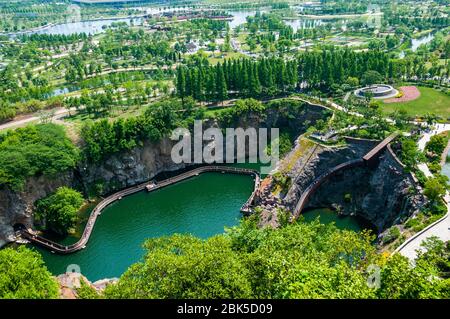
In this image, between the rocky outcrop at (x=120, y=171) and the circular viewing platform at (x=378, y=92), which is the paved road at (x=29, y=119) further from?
the circular viewing platform at (x=378, y=92)

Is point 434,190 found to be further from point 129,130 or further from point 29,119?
point 29,119

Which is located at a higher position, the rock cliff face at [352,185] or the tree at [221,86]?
the tree at [221,86]

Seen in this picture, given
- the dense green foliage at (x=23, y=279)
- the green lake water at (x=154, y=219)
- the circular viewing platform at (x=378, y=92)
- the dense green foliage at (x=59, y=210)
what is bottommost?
the green lake water at (x=154, y=219)

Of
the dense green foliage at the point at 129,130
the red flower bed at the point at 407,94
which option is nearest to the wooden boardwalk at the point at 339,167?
the red flower bed at the point at 407,94

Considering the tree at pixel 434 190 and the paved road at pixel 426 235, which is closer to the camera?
the paved road at pixel 426 235

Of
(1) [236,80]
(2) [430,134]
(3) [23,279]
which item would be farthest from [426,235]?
(1) [236,80]

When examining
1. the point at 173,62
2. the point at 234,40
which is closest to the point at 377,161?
the point at 173,62

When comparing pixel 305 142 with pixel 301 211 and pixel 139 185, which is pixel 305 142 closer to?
pixel 301 211
